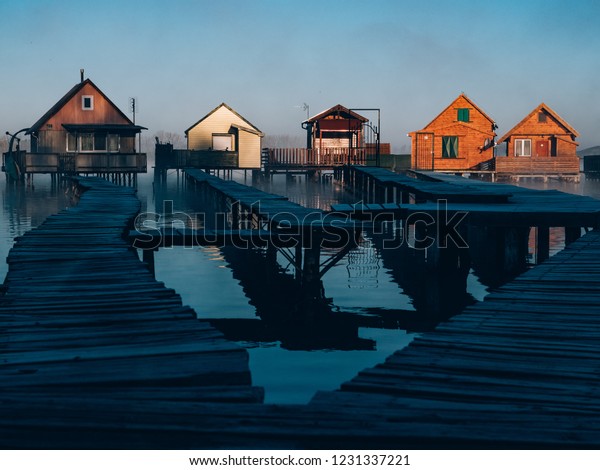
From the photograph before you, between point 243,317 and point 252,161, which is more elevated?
point 252,161

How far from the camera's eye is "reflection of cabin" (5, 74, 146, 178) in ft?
174

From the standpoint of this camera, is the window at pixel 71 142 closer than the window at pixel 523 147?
Yes

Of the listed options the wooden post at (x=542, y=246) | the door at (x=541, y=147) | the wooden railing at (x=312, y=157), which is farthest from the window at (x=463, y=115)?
the wooden post at (x=542, y=246)

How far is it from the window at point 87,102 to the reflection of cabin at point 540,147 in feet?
94.2

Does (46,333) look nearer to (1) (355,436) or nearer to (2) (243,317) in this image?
(1) (355,436)

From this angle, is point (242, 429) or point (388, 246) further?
point (388, 246)

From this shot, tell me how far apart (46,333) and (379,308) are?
954cm

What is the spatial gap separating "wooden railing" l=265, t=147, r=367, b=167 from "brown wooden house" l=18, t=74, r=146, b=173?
10776mm

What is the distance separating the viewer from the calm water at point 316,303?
11688mm

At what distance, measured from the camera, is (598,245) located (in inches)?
576

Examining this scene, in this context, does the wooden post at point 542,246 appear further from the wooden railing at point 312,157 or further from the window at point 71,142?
the window at point 71,142

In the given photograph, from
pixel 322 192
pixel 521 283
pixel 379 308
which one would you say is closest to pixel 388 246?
pixel 379 308

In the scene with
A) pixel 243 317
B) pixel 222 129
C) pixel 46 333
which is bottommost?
pixel 243 317

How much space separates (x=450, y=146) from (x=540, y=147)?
269 inches
